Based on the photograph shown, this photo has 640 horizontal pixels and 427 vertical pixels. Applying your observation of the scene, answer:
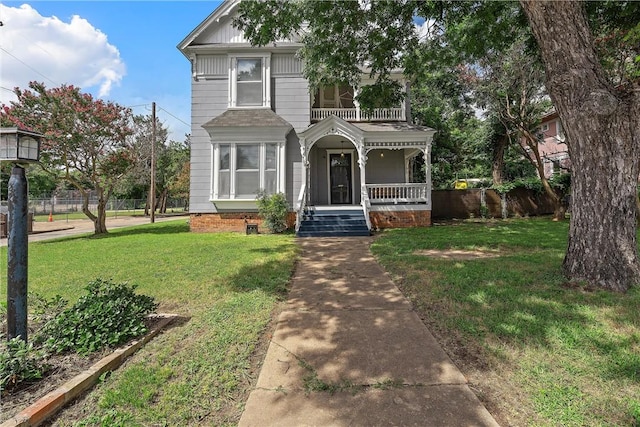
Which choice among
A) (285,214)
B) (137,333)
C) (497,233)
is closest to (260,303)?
(137,333)

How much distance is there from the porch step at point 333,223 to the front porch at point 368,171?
202 mm

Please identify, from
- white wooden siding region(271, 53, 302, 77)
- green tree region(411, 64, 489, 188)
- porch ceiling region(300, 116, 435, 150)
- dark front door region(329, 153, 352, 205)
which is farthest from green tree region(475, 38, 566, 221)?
white wooden siding region(271, 53, 302, 77)

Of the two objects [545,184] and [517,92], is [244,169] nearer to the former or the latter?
[517,92]

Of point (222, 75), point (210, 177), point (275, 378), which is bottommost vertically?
point (275, 378)

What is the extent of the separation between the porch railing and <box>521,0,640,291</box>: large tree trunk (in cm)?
760

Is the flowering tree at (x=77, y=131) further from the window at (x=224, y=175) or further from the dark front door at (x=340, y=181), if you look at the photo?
the dark front door at (x=340, y=181)

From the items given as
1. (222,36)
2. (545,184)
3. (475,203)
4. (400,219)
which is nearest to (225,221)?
(400,219)

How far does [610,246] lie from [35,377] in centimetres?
646

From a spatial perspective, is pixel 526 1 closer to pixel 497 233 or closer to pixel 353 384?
pixel 353 384

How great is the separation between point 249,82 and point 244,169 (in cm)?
354

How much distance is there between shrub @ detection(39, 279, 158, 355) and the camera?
2934 millimetres

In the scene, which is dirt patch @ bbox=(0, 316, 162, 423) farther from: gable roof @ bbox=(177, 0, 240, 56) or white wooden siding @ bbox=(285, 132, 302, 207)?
gable roof @ bbox=(177, 0, 240, 56)

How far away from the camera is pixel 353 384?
8.25 feet

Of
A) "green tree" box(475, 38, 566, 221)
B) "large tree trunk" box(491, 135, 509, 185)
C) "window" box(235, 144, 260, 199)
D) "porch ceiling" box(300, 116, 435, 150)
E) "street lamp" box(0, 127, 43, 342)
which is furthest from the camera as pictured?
"large tree trunk" box(491, 135, 509, 185)
